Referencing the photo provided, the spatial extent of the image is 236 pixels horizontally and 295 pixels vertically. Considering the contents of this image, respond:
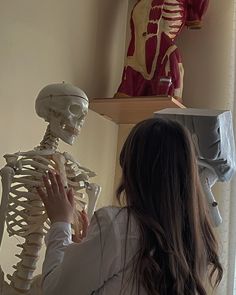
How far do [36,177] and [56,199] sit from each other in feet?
0.41

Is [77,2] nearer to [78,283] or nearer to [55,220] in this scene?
[55,220]

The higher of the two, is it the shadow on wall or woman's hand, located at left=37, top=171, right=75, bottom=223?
the shadow on wall

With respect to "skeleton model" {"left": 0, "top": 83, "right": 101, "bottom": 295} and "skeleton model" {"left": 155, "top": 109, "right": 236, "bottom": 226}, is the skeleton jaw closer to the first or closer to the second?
"skeleton model" {"left": 0, "top": 83, "right": 101, "bottom": 295}

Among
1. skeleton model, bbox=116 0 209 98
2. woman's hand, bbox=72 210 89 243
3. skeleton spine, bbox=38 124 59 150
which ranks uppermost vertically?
skeleton model, bbox=116 0 209 98

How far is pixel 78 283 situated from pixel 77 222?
31cm

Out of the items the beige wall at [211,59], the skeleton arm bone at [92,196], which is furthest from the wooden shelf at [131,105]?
the skeleton arm bone at [92,196]

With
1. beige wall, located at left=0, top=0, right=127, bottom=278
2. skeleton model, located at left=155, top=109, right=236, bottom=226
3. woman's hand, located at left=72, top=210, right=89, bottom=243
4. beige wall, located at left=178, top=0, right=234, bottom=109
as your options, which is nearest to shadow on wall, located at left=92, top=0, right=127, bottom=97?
beige wall, located at left=0, top=0, right=127, bottom=278

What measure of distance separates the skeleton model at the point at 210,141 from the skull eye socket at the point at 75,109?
212 mm

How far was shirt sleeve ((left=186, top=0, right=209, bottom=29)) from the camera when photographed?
2.13m

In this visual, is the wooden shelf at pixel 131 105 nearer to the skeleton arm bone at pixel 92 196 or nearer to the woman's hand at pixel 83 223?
the skeleton arm bone at pixel 92 196

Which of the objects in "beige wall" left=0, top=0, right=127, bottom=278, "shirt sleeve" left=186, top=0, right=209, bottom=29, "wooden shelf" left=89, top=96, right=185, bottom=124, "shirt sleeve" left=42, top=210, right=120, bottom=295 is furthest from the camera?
"shirt sleeve" left=186, top=0, right=209, bottom=29

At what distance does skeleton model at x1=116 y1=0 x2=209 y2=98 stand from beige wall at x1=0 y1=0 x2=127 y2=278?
0.12 meters

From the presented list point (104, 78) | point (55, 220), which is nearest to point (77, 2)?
point (104, 78)

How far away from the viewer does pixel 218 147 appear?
1.43 metres
